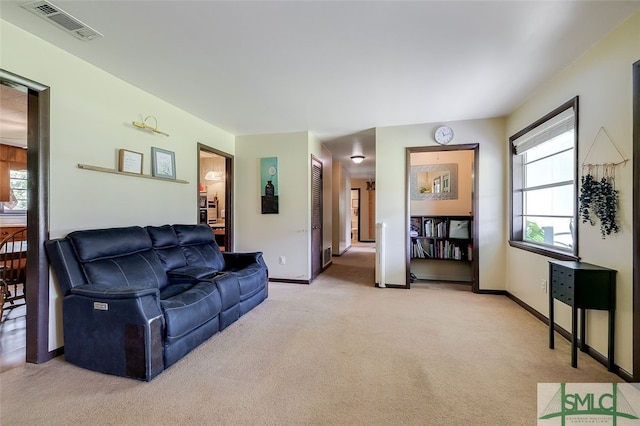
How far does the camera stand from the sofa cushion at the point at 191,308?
200 cm

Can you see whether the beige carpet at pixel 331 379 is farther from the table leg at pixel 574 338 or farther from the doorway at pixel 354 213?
the doorway at pixel 354 213

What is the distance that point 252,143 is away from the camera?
4.73m

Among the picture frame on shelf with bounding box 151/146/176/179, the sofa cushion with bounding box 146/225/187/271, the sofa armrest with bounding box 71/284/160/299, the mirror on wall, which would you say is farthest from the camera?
the mirror on wall

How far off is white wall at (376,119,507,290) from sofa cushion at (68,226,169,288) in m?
3.05

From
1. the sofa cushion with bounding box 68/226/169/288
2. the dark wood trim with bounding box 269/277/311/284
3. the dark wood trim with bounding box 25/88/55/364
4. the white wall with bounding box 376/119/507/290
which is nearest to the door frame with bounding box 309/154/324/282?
the dark wood trim with bounding box 269/277/311/284

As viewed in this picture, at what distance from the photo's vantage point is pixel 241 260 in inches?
140

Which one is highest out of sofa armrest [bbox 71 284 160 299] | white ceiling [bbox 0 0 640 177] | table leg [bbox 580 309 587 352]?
white ceiling [bbox 0 0 640 177]

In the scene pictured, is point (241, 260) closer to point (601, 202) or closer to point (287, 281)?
point (287, 281)

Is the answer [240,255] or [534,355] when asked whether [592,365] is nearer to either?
[534,355]

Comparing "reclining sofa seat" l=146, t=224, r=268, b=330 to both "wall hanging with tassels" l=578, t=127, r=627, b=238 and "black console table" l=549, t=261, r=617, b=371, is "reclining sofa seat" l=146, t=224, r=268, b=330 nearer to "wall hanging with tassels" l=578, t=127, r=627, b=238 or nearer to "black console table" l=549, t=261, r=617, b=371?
"black console table" l=549, t=261, r=617, b=371

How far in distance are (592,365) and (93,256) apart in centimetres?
386

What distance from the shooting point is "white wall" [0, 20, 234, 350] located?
2143 millimetres

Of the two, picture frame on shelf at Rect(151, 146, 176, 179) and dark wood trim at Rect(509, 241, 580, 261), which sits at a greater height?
picture frame on shelf at Rect(151, 146, 176, 179)

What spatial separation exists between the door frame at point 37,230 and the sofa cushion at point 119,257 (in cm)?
23
